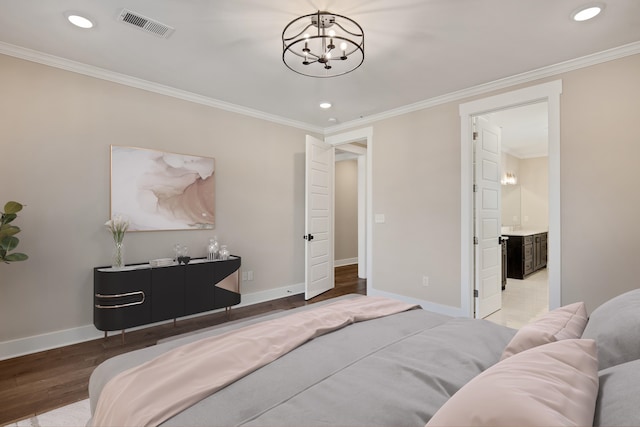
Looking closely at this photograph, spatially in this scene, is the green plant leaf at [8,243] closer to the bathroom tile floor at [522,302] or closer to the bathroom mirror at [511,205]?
the bathroom tile floor at [522,302]

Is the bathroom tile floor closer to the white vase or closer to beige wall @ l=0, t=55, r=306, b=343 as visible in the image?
beige wall @ l=0, t=55, r=306, b=343

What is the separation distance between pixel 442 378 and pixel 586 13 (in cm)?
276

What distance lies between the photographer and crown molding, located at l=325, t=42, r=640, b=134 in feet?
9.07

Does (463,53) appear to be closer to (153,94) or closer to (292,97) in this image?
(292,97)

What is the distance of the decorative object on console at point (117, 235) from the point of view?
3.17m

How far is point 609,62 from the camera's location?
2.82 m

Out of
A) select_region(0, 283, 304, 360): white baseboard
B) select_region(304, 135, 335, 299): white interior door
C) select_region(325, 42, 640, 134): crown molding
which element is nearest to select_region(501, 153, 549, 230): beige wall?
select_region(325, 42, 640, 134): crown molding

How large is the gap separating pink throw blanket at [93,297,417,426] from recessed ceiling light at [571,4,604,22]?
270cm

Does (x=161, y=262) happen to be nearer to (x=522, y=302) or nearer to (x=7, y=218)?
(x=7, y=218)

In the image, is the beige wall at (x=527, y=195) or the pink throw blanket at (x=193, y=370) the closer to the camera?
the pink throw blanket at (x=193, y=370)

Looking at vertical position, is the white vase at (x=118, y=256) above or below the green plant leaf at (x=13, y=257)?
below

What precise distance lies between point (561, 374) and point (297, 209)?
14.5 ft

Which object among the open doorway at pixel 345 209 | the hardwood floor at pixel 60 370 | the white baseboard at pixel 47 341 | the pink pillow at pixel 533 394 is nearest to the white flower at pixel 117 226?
the white baseboard at pixel 47 341

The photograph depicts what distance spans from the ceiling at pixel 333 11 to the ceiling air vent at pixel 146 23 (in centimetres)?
4
